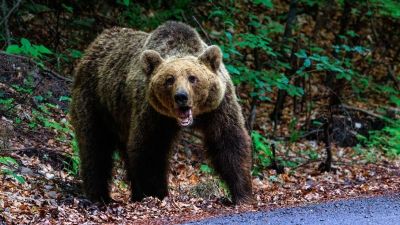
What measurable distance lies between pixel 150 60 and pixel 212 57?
68 cm

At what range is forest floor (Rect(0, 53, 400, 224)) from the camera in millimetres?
7078

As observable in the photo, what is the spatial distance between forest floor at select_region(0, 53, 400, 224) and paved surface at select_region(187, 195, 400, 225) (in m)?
0.43

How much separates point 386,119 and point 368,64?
→ 412 centimetres

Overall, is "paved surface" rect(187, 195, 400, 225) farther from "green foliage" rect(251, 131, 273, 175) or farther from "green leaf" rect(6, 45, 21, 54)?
"green leaf" rect(6, 45, 21, 54)

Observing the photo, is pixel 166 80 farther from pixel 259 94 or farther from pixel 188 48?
pixel 259 94

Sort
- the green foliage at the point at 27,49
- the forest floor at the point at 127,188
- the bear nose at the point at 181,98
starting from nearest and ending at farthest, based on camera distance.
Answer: the bear nose at the point at 181,98 → the forest floor at the point at 127,188 → the green foliage at the point at 27,49

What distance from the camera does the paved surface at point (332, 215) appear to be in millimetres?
5844

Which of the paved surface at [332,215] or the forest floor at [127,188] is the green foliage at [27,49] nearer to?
the forest floor at [127,188]

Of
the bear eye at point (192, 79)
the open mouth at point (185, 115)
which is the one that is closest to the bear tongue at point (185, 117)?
the open mouth at point (185, 115)

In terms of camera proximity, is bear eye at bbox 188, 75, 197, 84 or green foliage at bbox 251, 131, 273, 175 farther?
Answer: green foliage at bbox 251, 131, 273, 175

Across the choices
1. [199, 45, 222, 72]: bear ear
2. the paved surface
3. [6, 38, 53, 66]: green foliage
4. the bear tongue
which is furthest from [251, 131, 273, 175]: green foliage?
the paved surface

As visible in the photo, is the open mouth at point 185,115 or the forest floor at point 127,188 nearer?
the forest floor at point 127,188

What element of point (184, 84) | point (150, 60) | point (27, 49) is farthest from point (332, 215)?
point (27, 49)

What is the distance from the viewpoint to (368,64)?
18.1 metres
